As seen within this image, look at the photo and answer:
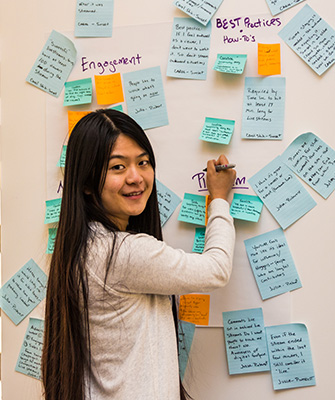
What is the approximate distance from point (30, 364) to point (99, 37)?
3.11 ft

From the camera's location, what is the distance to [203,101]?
1245 millimetres

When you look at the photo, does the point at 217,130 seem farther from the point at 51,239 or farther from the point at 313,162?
the point at 51,239

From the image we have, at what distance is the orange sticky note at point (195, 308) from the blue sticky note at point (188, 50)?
0.58m

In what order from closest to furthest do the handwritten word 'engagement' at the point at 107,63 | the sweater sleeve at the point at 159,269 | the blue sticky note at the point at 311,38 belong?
the sweater sleeve at the point at 159,269
the blue sticky note at the point at 311,38
the handwritten word 'engagement' at the point at 107,63

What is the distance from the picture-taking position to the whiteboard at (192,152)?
118cm

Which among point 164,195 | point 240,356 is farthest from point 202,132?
point 240,356

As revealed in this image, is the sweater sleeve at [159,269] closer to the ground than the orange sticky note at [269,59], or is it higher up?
closer to the ground

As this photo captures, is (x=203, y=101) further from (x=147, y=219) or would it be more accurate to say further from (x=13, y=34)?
(x=13, y=34)

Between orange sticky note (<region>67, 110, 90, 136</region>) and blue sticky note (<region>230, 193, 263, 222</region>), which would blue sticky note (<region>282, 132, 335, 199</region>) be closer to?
blue sticky note (<region>230, 193, 263, 222</region>)

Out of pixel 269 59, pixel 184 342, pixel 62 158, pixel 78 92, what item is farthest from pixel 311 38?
pixel 184 342

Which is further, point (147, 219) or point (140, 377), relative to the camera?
point (147, 219)

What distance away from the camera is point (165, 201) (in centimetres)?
128

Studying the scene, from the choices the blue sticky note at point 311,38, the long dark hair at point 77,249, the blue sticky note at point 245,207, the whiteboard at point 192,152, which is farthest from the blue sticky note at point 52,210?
the blue sticky note at point 311,38

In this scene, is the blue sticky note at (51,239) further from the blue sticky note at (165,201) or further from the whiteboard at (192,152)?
the blue sticky note at (165,201)
